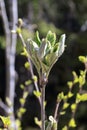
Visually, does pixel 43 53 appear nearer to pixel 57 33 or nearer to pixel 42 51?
pixel 42 51

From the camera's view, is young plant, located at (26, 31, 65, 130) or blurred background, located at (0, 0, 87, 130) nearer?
young plant, located at (26, 31, 65, 130)

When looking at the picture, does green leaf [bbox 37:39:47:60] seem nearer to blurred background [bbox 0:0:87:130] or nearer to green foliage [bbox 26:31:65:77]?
green foliage [bbox 26:31:65:77]

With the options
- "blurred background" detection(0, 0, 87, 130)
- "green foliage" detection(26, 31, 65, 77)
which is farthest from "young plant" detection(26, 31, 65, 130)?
"blurred background" detection(0, 0, 87, 130)

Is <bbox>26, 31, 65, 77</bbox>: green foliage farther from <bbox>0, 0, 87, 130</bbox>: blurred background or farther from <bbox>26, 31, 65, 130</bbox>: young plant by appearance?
<bbox>0, 0, 87, 130</bbox>: blurred background

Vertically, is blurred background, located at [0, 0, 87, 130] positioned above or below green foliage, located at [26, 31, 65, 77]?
above

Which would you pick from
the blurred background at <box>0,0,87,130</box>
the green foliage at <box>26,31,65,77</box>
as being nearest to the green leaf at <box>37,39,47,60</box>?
the green foliage at <box>26,31,65,77</box>

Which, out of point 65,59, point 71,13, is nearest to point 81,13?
point 71,13

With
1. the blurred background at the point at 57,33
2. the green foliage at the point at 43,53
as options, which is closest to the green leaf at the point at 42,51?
the green foliage at the point at 43,53

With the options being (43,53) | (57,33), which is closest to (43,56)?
(43,53)

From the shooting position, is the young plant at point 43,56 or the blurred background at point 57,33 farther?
the blurred background at point 57,33

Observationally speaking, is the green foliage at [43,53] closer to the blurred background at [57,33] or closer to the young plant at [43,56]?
the young plant at [43,56]

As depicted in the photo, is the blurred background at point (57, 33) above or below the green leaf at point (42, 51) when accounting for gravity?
above

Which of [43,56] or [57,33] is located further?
[57,33]
